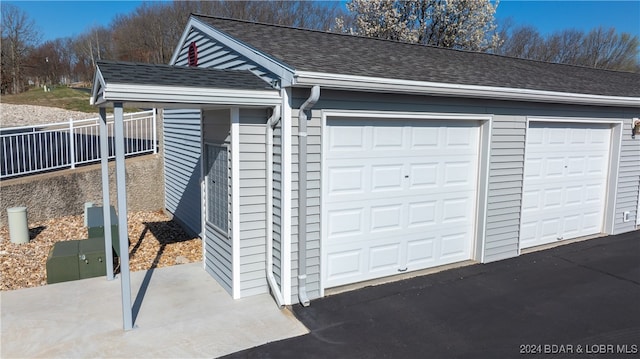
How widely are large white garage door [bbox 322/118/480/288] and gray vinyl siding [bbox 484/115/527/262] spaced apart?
0.24 metres

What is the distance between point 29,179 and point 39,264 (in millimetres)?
2197

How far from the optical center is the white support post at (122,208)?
3.84 meters

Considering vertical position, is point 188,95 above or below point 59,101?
below

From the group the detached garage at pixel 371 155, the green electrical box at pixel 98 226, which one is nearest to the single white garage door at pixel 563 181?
the detached garage at pixel 371 155

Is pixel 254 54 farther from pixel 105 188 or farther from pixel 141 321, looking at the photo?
pixel 141 321

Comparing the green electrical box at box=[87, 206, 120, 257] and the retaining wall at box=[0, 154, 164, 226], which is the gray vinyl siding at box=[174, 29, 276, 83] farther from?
the green electrical box at box=[87, 206, 120, 257]

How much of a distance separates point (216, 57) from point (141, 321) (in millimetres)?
3627

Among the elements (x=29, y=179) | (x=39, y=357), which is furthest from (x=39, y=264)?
(x=39, y=357)

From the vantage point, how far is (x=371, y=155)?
518 centimetres

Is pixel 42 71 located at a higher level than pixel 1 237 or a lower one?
higher

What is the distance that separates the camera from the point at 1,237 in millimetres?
6707

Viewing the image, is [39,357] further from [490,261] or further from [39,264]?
[490,261]

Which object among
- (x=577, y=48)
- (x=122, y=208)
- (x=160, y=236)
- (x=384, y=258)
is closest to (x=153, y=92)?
(x=122, y=208)

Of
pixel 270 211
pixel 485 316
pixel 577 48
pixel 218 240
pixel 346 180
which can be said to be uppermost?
pixel 577 48
